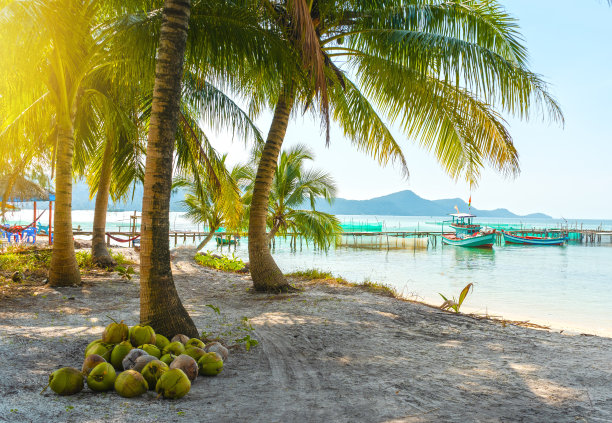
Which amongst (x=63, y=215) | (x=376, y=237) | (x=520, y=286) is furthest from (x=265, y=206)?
(x=376, y=237)

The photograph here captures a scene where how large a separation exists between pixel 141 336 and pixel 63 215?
16.6 ft

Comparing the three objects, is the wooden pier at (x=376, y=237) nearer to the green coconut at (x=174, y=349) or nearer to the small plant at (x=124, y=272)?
the small plant at (x=124, y=272)

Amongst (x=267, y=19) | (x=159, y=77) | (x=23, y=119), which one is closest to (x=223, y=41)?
(x=267, y=19)

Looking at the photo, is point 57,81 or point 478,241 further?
point 478,241

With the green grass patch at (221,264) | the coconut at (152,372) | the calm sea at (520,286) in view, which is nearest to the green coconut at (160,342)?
the coconut at (152,372)

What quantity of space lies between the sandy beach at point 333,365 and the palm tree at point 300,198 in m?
8.26

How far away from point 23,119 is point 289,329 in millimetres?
7342

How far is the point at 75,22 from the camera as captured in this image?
21.9 feet

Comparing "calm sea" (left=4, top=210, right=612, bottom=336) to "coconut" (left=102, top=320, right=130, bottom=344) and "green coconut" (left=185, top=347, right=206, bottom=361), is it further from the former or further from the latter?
"coconut" (left=102, top=320, right=130, bottom=344)

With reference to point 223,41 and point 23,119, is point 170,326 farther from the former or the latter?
point 23,119

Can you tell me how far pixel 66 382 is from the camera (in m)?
2.86

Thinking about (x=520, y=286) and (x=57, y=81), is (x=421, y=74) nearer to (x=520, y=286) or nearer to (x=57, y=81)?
(x=57, y=81)

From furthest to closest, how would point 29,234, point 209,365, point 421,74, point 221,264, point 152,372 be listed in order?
point 29,234 < point 221,264 < point 421,74 < point 209,365 < point 152,372

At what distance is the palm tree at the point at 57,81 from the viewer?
5.63 metres
